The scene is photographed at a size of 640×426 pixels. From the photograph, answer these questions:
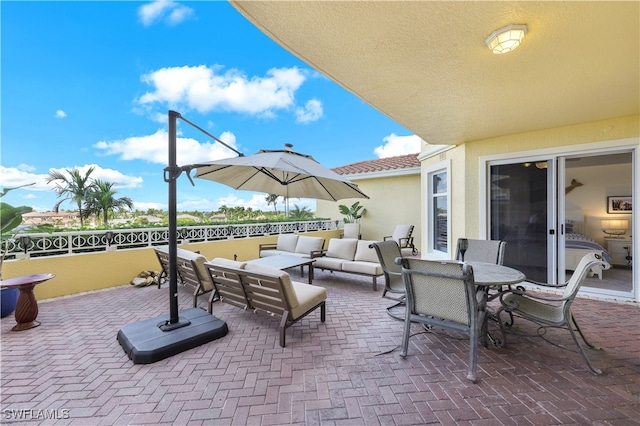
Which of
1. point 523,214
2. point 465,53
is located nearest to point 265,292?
point 465,53

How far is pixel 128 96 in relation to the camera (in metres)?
11.9

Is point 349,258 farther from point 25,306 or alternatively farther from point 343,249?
point 25,306

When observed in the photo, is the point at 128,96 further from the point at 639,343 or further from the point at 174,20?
the point at 639,343

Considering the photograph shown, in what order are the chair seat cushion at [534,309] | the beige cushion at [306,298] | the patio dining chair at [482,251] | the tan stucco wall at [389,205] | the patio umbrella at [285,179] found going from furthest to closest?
the tan stucco wall at [389,205]
the patio dining chair at [482,251]
the patio umbrella at [285,179]
the beige cushion at [306,298]
the chair seat cushion at [534,309]

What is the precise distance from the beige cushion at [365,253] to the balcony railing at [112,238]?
144 inches

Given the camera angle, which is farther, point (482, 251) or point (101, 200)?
point (101, 200)

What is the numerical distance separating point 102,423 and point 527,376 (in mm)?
3571

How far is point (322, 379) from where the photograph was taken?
2.29m

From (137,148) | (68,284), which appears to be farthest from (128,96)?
(68,284)

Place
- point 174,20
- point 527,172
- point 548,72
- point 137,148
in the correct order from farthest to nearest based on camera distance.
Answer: point 137,148 < point 174,20 < point 527,172 < point 548,72

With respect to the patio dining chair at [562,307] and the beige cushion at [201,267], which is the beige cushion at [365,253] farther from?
the beige cushion at [201,267]

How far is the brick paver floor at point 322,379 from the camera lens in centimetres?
188

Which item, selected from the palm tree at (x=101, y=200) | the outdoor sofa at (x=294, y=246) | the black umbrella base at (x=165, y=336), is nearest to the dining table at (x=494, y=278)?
the black umbrella base at (x=165, y=336)

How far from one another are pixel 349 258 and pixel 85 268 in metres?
5.47
